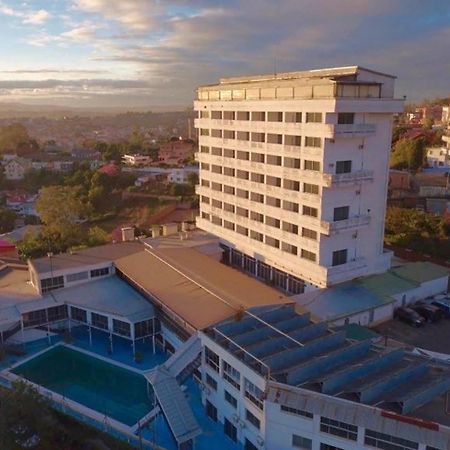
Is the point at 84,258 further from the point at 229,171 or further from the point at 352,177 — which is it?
the point at 352,177

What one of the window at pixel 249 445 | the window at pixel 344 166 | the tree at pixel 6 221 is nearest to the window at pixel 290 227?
the window at pixel 344 166

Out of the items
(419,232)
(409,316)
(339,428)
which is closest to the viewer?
(339,428)

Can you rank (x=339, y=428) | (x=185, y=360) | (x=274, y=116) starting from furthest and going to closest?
(x=274, y=116) < (x=185, y=360) < (x=339, y=428)

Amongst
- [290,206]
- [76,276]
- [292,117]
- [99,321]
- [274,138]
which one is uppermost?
[292,117]

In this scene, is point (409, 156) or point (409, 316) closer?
point (409, 316)

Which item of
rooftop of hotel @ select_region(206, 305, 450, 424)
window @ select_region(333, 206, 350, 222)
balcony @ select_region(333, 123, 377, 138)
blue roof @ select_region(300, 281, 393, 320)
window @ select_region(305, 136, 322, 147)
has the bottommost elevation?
blue roof @ select_region(300, 281, 393, 320)

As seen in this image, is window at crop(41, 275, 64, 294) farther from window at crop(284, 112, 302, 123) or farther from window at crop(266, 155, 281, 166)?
window at crop(284, 112, 302, 123)

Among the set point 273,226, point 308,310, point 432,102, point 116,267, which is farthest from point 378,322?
point 432,102

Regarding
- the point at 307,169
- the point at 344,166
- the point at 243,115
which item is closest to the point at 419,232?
the point at 344,166

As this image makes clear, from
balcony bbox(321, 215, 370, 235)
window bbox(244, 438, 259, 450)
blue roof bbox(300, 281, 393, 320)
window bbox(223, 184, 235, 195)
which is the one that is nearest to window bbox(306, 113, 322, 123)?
balcony bbox(321, 215, 370, 235)
